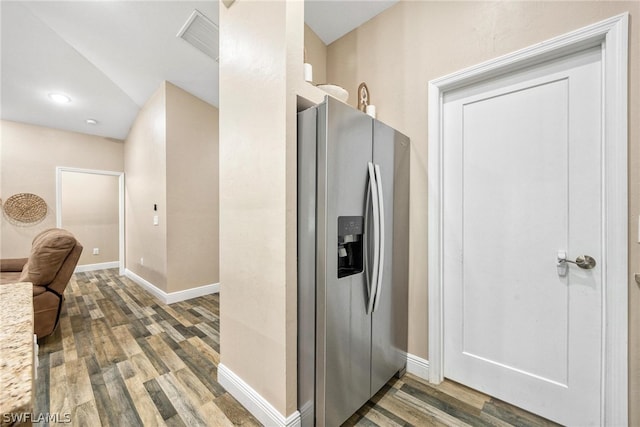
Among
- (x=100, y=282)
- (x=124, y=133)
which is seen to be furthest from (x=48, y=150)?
(x=100, y=282)

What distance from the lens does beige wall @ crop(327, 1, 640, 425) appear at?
1.26m

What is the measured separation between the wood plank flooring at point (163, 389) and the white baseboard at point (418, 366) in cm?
5

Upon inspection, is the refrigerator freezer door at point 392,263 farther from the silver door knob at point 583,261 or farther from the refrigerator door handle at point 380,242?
the silver door knob at point 583,261

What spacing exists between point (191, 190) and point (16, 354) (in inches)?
134

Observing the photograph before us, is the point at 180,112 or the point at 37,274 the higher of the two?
the point at 180,112

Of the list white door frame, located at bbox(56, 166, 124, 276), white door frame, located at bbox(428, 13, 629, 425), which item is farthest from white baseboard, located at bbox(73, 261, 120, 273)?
white door frame, located at bbox(428, 13, 629, 425)

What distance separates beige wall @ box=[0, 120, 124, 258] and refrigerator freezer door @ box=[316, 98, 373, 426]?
19.1ft

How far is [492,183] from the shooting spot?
170 centimetres

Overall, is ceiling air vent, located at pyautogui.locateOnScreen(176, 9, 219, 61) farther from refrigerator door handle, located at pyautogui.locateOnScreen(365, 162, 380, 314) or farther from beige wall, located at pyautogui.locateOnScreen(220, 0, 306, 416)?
refrigerator door handle, located at pyautogui.locateOnScreen(365, 162, 380, 314)

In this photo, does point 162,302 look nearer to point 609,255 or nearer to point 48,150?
point 48,150

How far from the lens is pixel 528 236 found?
1590 millimetres

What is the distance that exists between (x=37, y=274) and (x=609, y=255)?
14.1ft

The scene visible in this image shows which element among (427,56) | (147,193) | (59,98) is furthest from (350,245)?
(59,98)

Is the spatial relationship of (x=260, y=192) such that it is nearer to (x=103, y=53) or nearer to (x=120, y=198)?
(x=103, y=53)
